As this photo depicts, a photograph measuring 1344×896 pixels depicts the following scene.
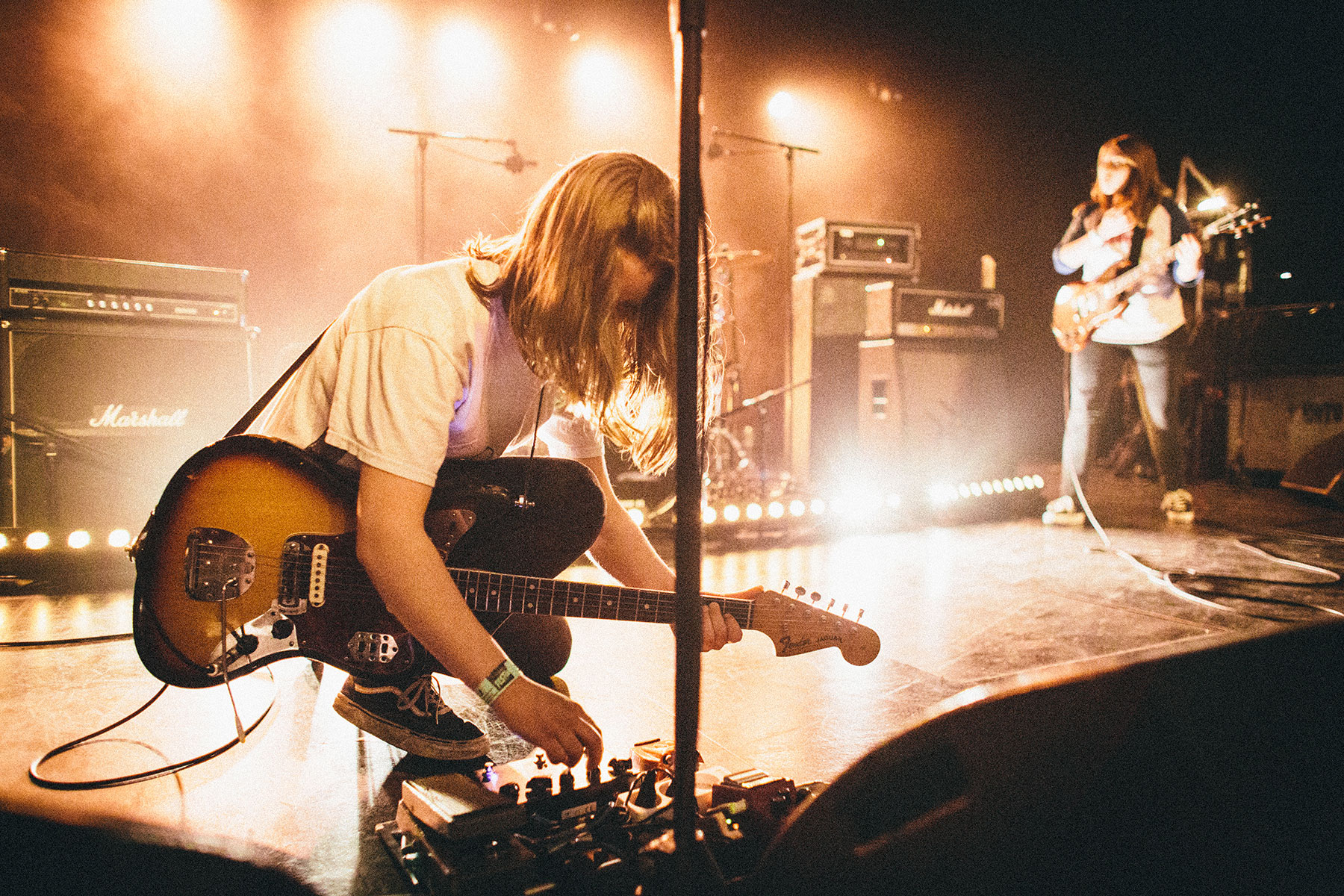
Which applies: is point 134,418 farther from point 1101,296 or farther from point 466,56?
point 1101,296

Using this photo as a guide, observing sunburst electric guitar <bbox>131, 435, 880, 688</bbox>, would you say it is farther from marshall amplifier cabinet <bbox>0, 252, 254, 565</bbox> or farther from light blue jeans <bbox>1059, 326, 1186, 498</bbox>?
light blue jeans <bbox>1059, 326, 1186, 498</bbox>

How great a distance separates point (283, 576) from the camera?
1474 mm

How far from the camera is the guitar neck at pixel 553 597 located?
4.75 ft

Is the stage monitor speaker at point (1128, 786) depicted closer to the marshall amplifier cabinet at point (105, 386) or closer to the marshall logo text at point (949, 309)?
the marshall amplifier cabinet at point (105, 386)

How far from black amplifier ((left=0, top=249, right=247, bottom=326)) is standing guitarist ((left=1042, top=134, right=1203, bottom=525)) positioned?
4411 millimetres

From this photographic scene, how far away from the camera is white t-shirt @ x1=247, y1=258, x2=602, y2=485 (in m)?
1.26

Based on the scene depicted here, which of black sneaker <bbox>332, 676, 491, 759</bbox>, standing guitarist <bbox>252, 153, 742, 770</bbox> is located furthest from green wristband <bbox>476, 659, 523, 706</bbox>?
black sneaker <bbox>332, 676, 491, 759</bbox>

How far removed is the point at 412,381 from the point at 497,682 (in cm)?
51

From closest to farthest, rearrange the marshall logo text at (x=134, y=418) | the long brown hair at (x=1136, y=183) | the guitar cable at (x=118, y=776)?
the guitar cable at (x=118, y=776), the marshall logo text at (x=134, y=418), the long brown hair at (x=1136, y=183)

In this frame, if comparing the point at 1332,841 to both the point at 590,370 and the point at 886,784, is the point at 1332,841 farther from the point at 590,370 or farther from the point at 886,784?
the point at 590,370

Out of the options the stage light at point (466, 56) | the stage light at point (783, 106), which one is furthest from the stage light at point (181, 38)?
the stage light at point (783, 106)

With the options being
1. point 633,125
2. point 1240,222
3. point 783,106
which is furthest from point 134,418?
point 1240,222

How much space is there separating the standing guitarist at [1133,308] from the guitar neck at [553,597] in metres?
3.85

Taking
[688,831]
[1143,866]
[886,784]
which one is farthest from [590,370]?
[1143,866]
